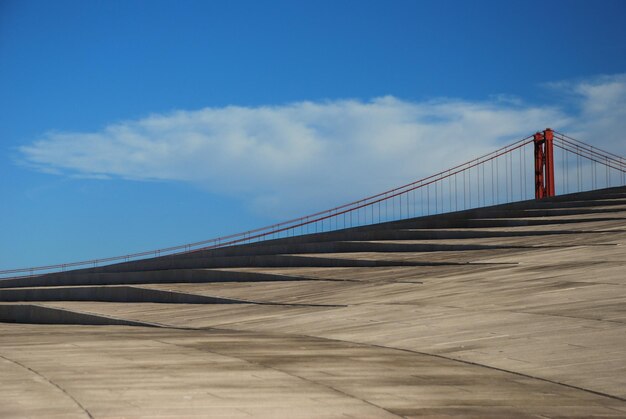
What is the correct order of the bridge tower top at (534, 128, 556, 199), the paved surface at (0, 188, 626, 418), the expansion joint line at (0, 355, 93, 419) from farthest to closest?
the bridge tower top at (534, 128, 556, 199) → the paved surface at (0, 188, 626, 418) → the expansion joint line at (0, 355, 93, 419)

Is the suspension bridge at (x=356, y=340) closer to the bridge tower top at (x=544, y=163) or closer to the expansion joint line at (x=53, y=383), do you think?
the expansion joint line at (x=53, y=383)

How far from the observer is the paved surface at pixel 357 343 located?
9.40 meters

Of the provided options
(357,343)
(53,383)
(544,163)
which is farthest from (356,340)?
(544,163)

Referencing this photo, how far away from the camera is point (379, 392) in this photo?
32.9ft

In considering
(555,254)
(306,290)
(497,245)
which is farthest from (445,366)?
(497,245)

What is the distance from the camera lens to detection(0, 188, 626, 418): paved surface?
370 inches

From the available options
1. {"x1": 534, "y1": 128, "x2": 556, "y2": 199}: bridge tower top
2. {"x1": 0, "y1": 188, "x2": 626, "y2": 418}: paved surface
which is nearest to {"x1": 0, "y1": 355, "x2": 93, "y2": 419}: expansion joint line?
{"x1": 0, "y1": 188, "x2": 626, "y2": 418}: paved surface

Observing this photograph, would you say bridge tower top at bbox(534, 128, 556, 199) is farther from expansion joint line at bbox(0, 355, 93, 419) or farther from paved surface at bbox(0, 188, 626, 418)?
expansion joint line at bbox(0, 355, 93, 419)

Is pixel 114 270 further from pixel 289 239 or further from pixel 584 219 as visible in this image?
pixel 584 219

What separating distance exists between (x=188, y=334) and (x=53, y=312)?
44.0 ft

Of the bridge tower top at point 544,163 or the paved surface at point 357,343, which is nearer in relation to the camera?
the paved surface at point 357,343

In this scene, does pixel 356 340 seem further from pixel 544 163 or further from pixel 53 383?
pixel 544 163

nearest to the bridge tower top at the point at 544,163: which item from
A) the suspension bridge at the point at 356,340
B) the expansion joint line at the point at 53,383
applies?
the suspension bridge at the point at 356,340

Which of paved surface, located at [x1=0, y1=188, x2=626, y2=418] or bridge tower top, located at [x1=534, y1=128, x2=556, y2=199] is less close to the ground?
bridge tower top, located at [x1=534, y1=128, x2=556, y2=199]
